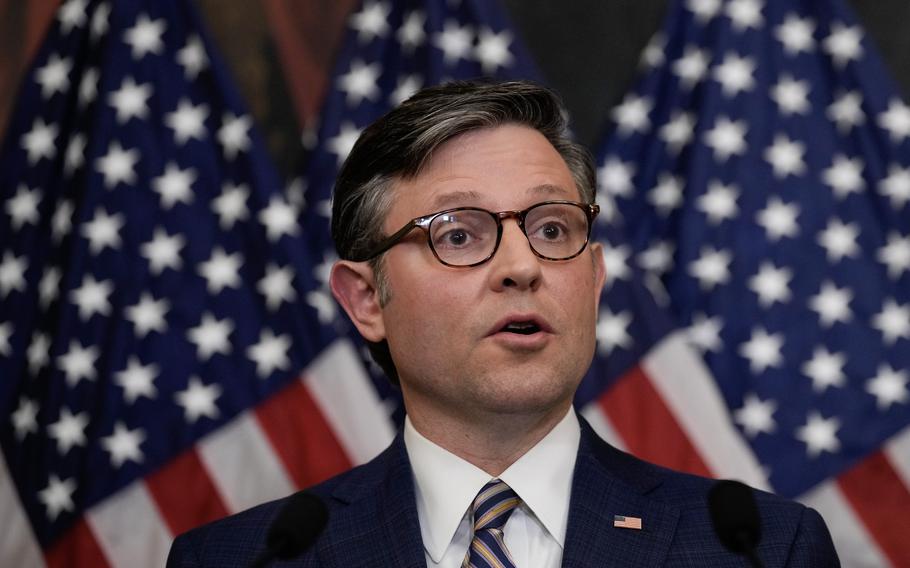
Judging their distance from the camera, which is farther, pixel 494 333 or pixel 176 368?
pixel 176 368

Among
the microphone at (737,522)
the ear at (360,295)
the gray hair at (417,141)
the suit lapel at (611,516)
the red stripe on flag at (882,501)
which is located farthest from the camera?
the red stripe on flag at (882,501)

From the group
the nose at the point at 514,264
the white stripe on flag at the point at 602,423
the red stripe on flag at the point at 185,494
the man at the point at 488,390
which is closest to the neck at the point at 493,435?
the man at the point at 488,390

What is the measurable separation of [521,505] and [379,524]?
26 cm

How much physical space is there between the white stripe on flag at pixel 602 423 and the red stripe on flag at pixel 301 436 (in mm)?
636

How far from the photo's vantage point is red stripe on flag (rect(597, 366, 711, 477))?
264 cm

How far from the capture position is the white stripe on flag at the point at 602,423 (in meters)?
2.66

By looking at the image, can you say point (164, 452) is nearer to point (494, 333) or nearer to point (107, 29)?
point (107, 29)

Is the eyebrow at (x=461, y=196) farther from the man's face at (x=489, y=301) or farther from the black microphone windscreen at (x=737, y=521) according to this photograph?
the black microphone windscreen at (x=737, y=521)

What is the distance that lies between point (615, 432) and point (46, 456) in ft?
4.86

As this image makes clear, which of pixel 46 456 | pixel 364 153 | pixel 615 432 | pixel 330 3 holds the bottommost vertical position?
pixel 615 432

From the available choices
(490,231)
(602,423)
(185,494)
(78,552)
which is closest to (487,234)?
(490,231)

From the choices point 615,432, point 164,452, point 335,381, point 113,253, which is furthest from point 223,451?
point 615,432

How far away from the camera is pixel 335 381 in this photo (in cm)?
269

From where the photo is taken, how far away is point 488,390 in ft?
5.68
